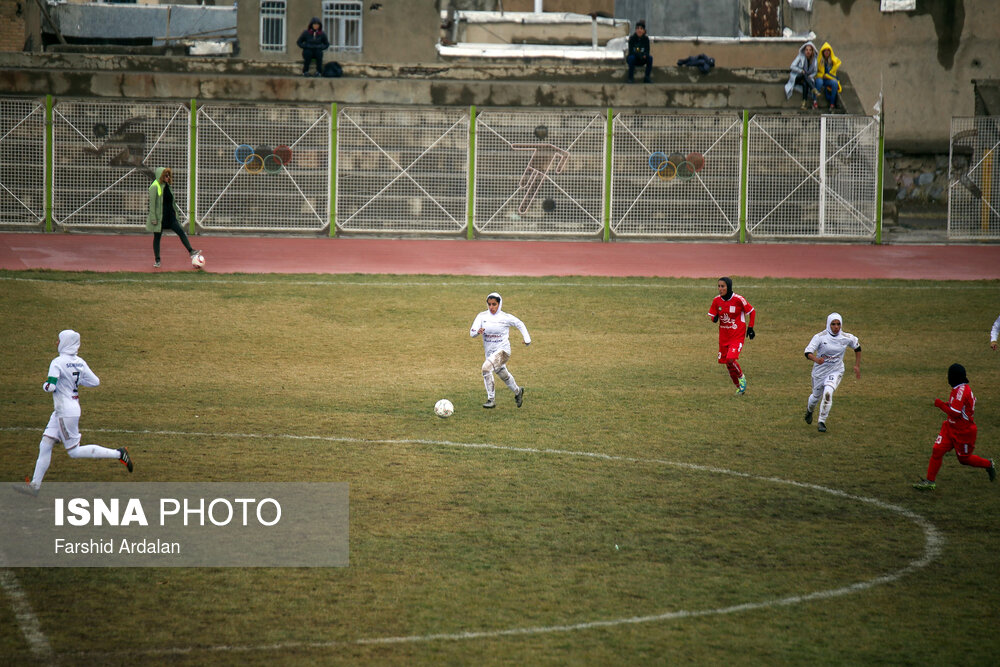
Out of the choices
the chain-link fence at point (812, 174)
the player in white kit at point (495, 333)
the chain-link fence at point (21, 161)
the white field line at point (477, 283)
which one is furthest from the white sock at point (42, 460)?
the chain-link fence at point (812, 174)

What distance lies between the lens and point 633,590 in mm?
10469

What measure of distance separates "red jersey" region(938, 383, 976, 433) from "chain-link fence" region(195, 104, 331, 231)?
22565mm

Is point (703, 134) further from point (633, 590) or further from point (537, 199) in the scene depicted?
point (633, 590)

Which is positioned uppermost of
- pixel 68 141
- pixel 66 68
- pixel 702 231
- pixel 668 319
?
pixel 66 68

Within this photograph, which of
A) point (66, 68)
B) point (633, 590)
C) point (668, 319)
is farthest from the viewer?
point (66, 68)

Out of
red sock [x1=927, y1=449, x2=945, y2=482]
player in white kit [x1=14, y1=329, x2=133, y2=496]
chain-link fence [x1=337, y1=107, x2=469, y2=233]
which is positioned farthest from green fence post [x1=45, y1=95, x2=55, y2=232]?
red sock [x1=927, y1=449, x2=945, y2=482]

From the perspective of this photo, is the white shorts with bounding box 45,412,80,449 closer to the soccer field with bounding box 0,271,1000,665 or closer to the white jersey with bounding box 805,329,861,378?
the soccer field with bounding box 0,271,1000,665

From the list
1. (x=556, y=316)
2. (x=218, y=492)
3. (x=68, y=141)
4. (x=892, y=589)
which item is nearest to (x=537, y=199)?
(x=556, y=316)

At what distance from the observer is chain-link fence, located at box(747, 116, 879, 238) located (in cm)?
3303

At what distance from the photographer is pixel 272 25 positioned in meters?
44.4

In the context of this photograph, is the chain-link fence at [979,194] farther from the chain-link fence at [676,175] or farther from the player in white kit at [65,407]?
the player in white kit at [65,407]

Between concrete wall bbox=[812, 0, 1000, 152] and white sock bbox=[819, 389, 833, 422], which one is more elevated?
concrete wall bbox=[812, 0, 1000, 152]

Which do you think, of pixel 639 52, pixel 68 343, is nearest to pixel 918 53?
pixel 639 52

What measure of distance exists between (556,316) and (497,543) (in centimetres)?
1402
